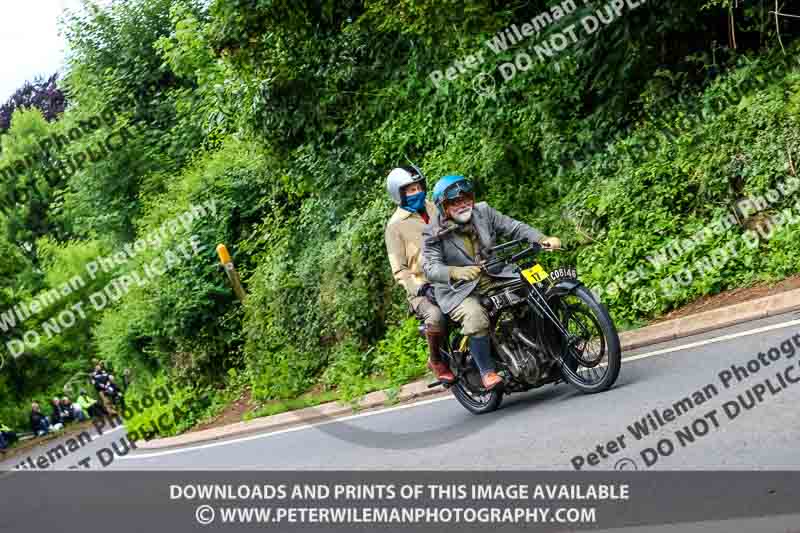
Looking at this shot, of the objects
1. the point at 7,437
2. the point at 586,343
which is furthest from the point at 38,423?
the point at 586,343

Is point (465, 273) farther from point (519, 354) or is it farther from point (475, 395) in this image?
point (475, 395)

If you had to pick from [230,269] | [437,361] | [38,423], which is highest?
[230,269]

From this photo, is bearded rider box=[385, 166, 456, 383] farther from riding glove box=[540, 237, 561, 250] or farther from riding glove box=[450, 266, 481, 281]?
riding glove box=[540, 237, 561, 250]

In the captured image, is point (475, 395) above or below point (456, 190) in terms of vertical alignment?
below

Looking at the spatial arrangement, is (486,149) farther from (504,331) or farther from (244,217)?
(244,217)

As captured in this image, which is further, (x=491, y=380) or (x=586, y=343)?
(x=491, y=380)

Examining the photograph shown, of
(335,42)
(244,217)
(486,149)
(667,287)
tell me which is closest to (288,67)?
(335,42)

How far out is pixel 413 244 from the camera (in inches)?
383

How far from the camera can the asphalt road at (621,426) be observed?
6695mm

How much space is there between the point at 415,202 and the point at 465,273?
3.73 feet

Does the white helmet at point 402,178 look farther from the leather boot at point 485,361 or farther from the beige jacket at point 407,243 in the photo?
the leather boot at point 485,361

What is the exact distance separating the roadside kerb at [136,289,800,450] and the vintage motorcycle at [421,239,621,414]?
5.27 ft

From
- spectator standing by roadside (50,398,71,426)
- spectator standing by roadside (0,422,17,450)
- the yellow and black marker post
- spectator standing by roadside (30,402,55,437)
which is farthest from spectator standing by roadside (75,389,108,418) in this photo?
the yellow and black marker post

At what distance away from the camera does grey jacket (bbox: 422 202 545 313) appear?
892 centimetres
